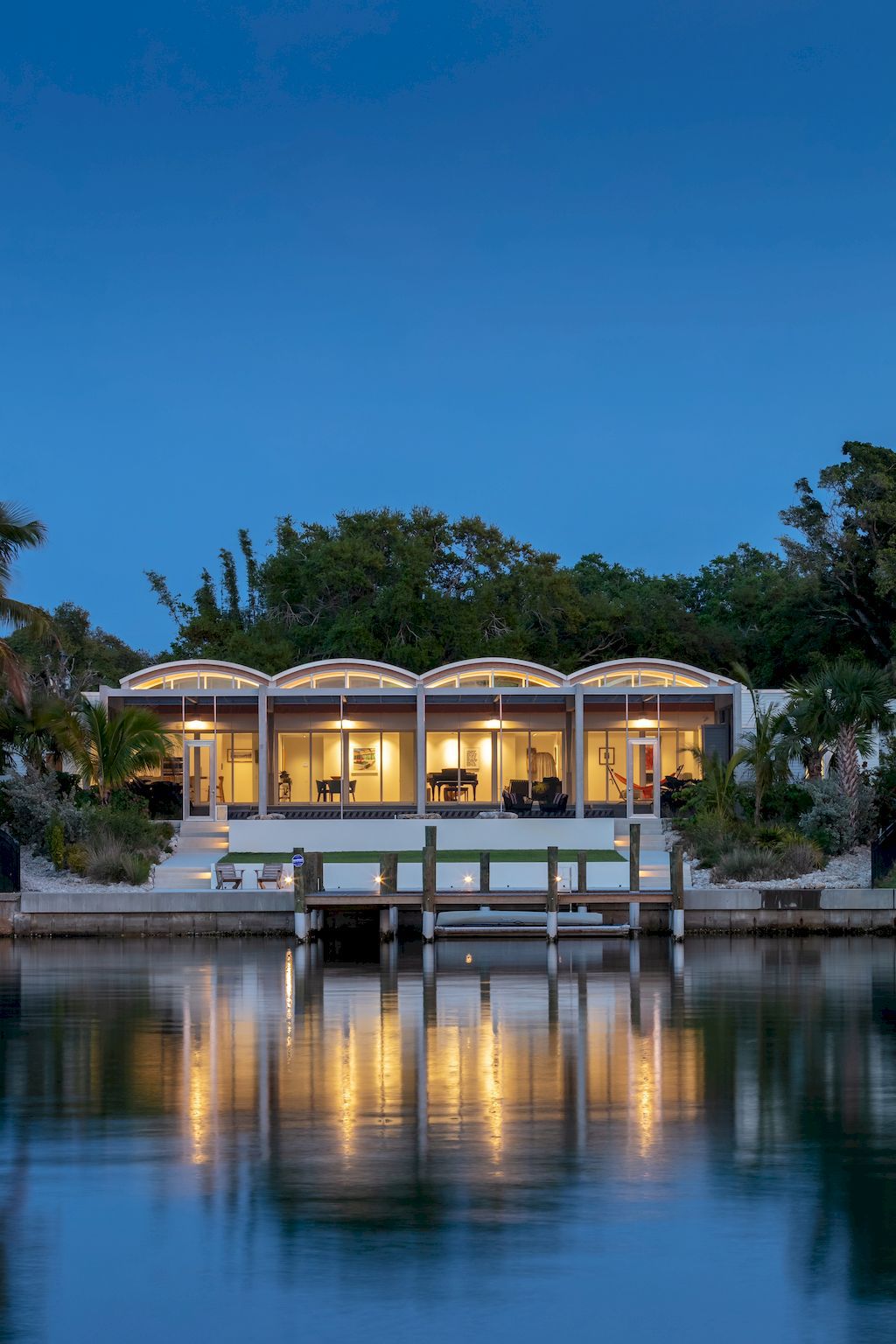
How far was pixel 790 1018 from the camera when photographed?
17.1 meters

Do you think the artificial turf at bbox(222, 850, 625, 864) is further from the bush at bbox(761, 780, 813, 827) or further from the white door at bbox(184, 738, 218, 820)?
the white door at bbox(184, 738, 218, 820)

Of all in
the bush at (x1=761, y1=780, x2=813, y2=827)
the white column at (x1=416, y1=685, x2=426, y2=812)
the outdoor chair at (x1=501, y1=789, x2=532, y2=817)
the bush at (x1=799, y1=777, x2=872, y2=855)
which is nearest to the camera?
the bush at (x1=799, y1=777, x2=872, y2=855)

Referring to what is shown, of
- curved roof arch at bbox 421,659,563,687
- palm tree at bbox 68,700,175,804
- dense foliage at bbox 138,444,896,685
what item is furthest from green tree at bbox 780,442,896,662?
palm tree at bbox 68,700,175,804

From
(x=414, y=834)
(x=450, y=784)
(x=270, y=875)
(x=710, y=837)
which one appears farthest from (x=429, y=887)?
(x=450, y=784)

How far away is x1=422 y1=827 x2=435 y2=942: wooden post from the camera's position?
2398 cm

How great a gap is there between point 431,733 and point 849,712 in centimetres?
1512

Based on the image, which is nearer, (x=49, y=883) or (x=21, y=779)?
(x=49, y=883)

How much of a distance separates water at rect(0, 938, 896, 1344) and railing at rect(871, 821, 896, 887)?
8.17 meters

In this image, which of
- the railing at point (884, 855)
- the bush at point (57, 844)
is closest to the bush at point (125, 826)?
the bush at point (57, 844)

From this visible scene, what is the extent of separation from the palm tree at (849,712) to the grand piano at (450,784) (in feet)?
42.6

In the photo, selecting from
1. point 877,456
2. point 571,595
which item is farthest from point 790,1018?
point 571,595

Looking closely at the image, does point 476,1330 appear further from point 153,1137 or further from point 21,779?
point 21,779

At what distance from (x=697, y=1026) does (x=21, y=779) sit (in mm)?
18822

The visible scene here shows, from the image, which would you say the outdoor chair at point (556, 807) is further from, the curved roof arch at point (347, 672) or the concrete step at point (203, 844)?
the concrete step at point (203, 844)
